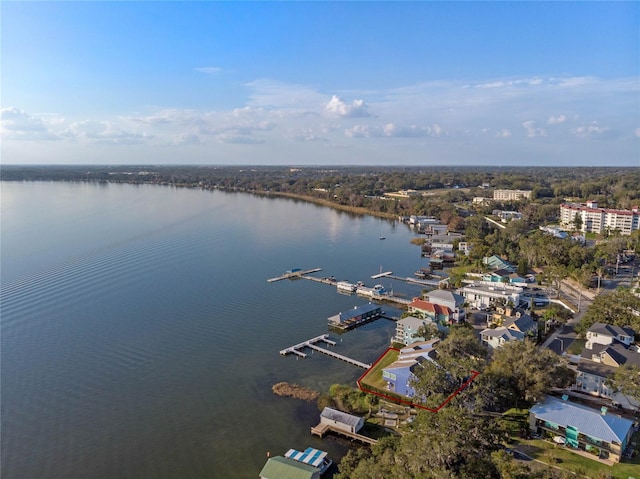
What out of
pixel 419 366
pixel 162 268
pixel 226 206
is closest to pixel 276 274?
pixel 162 268

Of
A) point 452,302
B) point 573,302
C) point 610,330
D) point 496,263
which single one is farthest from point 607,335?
point 496,263

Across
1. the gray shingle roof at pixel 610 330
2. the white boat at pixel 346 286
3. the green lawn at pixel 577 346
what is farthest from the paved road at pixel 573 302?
the white boat at pixel 346 286

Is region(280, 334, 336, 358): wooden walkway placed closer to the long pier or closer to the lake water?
the lake water

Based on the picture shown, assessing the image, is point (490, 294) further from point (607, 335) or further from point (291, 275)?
point (291, 275)

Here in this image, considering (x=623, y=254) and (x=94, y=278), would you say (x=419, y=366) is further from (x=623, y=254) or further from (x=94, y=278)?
A: (x=623, y=254)

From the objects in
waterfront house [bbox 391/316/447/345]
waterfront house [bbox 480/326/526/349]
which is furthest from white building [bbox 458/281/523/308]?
waterfront house [bbox 391/316/447/345]

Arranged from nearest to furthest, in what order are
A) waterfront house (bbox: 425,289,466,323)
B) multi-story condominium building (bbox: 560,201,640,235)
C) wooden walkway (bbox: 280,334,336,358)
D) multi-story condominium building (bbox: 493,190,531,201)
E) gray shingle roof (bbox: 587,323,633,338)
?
gray shingle roof (bbox: 587,323,633,338) < wooden walkway (bbox: 280,334,336,358) < waterfront house (bbox: 425,289,466,323) < multi-story condominium building (bbox: 560,201,640,235) < multi-story condominium building (bbox: 493,190,531,201)
